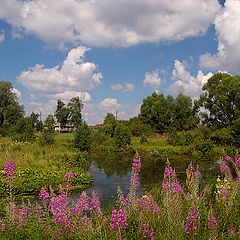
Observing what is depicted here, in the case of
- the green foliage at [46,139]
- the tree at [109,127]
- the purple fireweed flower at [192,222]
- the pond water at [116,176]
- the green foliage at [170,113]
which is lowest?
the pond water at [116,176]

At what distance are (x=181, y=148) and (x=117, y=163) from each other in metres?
12.3

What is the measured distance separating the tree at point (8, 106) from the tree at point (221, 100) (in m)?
35.6

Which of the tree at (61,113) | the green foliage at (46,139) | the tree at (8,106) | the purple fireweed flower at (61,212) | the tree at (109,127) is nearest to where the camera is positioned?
the purple fireweed flower at (61,212)

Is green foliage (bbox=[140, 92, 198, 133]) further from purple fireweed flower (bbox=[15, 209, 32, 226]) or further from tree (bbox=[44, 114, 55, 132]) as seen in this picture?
purple fireweed flower (bbox=[15, 209, 32, 226])

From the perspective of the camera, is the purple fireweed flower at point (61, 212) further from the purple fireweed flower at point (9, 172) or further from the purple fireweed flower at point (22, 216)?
the purple fireweed flower at point (22, 216)

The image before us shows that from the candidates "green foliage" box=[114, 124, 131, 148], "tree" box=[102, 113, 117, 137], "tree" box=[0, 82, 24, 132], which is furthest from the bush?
"tree" box=[0, 82, 24, 132]

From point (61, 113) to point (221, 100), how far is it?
48717 mm

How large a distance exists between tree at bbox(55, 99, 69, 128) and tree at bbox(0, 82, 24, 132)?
49.1 ft

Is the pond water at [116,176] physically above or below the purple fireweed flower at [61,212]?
below

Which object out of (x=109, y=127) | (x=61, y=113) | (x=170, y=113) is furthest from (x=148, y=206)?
(x=61, y=113)

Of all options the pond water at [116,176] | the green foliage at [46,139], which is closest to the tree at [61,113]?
the green foliage at [46,139]

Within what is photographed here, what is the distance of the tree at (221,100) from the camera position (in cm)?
4566

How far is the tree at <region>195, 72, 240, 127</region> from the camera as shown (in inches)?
1797

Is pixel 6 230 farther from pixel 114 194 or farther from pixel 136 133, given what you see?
pixel 136 133
